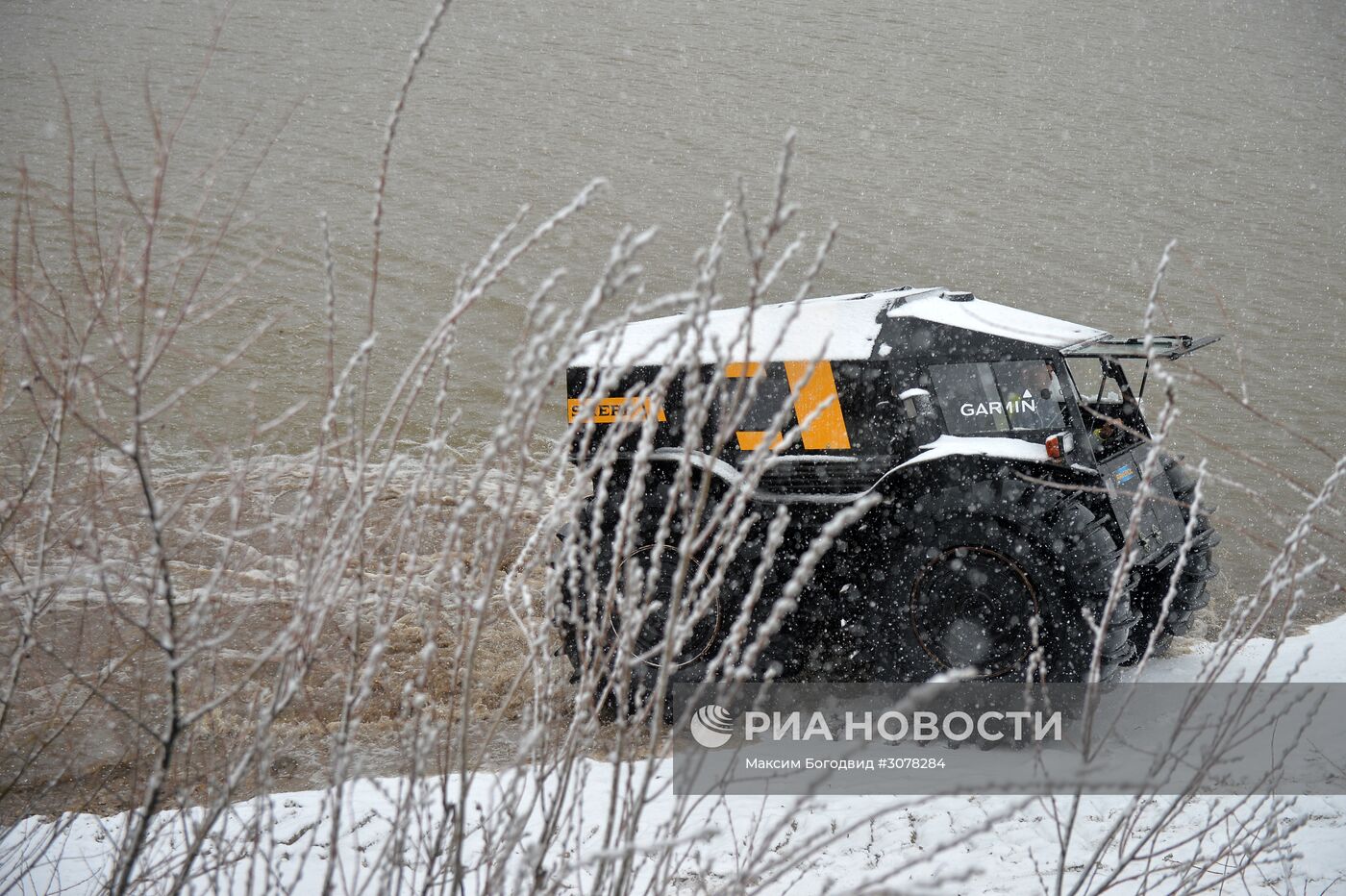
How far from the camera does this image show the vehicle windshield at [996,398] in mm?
5395

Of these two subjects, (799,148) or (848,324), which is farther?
(799,148)

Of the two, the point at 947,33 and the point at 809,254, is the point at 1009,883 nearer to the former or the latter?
the point at 809,254

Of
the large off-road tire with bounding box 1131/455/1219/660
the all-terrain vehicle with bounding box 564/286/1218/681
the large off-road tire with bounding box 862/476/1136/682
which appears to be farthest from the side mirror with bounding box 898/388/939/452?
the large off-road tire with bounding box 1131/455/1219/660

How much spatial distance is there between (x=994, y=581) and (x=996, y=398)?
0.98 metres

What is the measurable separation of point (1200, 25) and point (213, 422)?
27.1m

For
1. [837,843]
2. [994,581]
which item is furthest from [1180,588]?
[837,843]

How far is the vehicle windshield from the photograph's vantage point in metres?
5.39

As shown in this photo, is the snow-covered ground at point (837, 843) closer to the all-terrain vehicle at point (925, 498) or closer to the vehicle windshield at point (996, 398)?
the all-terrain vehicle at point (925, 498)

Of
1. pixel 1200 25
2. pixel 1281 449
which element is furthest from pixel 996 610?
pixel 1200 25

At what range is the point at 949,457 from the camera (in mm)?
5246

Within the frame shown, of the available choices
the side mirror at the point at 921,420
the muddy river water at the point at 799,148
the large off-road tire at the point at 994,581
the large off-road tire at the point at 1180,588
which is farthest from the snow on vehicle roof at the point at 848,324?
the muddy river water at the point at 799,148

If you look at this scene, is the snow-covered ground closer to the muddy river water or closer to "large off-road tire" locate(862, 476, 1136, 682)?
"large off-road tire" locate(862, 476, 1136, 682)

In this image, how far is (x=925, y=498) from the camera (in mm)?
5270

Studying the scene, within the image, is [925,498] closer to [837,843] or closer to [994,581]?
[994,581]
